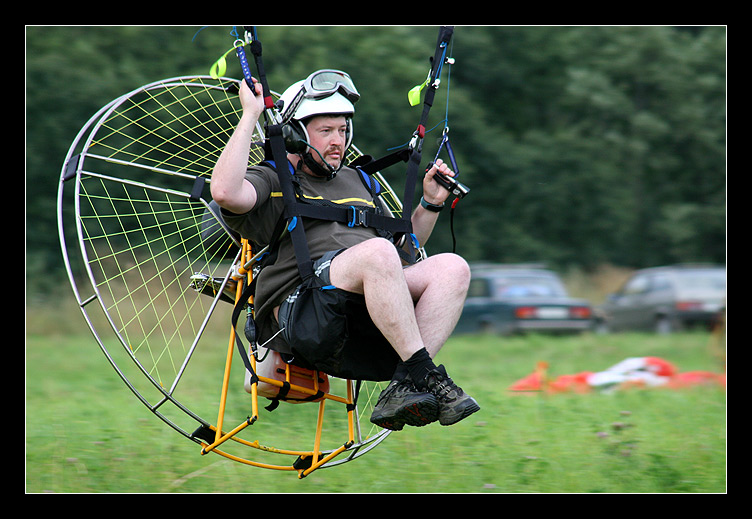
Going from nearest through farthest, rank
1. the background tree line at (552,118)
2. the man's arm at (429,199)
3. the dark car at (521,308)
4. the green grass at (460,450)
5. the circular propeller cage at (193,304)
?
the circular propeller cage at (193,304), the man's arm at (429,199), the green grass at (460,450), the dark car at (521,308), the background tree line at (552,118)

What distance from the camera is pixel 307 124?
350cm

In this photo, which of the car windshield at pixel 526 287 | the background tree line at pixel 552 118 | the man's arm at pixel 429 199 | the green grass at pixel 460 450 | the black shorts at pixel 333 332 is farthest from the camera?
the background tree line at pixel 552 118

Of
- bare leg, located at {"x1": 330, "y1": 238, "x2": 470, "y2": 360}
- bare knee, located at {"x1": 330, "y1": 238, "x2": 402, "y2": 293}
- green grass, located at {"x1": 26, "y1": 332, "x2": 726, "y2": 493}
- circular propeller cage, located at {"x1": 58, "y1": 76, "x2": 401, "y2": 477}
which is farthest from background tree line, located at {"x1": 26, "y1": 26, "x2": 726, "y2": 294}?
bare knee, located at {"x1": 330, "y1": 238, "x2": 402, "y2": 293}

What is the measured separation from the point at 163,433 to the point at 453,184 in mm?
2325

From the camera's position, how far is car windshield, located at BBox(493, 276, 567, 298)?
36.5ft

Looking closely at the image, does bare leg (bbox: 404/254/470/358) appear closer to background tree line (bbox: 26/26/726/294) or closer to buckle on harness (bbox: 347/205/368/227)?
buckle on harness (bbox: 347/205/368/227)

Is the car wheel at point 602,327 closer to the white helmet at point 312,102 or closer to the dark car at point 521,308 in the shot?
the dark car at point 521,308

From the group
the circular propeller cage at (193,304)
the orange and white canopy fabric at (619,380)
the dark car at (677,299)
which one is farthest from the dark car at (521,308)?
the orange and white canopy fabric at (619,380)

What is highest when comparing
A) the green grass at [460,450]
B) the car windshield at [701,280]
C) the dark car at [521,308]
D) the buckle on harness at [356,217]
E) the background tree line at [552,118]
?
the background tree line at [552,118]

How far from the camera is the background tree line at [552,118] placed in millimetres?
12797

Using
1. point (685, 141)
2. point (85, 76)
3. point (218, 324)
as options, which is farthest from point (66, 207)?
point (685, 141)

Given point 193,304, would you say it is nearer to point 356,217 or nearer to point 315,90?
point 356,217

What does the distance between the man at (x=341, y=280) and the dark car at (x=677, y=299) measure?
895cm

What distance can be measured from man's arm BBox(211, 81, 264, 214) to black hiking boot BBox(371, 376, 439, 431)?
900 millimetres
